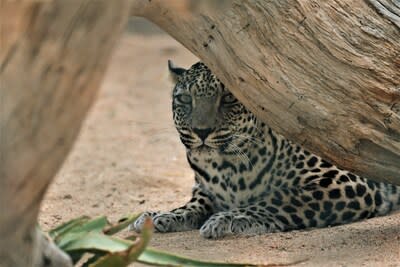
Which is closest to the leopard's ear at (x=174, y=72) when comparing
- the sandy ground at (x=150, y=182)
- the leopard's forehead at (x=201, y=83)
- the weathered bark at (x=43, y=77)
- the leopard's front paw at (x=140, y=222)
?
the sandy ground at (x=150, y=182)

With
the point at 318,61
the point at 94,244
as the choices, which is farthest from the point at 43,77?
the point at 318,61

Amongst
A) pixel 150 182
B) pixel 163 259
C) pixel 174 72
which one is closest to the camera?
pixel 163 259

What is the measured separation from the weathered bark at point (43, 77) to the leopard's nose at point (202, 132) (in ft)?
11.2

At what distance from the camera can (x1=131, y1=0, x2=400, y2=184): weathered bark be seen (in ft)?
18.4

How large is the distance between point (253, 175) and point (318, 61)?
198 cm

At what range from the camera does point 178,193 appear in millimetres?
9055

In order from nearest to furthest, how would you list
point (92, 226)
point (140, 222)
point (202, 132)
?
1. point (92, 226)
2. point (202, 132)
3. point (140, 222)

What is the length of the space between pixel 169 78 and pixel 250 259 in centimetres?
255

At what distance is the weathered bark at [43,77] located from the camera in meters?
3.60

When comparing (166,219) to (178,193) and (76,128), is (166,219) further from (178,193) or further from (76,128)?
(76,128)

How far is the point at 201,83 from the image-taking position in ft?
24.3

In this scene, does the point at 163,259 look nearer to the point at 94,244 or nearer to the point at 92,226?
the point at 94,244

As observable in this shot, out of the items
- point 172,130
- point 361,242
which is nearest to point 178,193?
point 172,130

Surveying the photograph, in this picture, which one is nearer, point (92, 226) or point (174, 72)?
point (92, 226)
